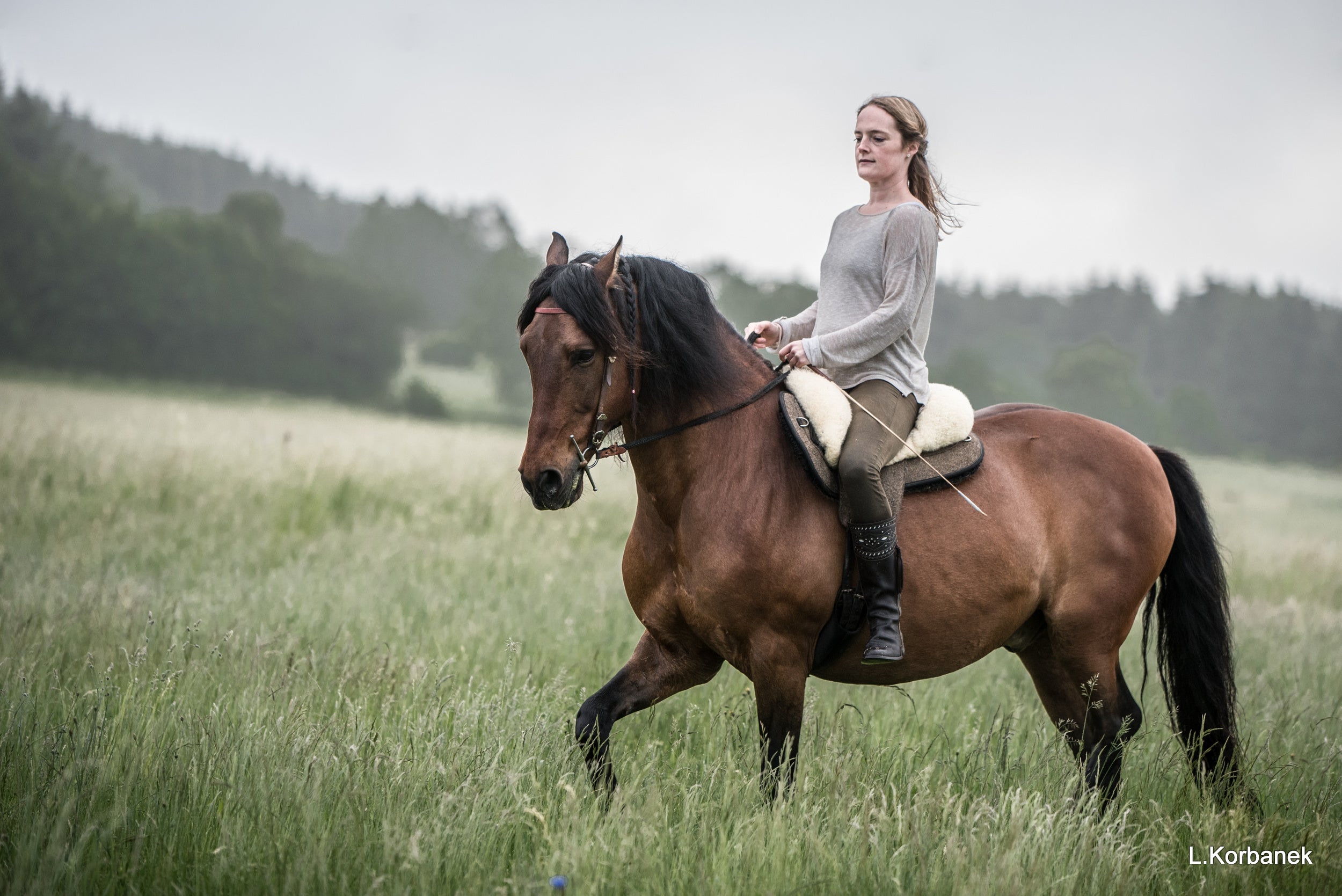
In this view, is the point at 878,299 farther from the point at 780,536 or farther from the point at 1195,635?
the point at 1195,635

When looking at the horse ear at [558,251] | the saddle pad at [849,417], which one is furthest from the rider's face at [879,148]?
the horse ear at [558,251]

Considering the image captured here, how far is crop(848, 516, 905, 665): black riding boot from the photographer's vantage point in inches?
138

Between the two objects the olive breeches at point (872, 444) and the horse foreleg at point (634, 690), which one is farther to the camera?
the horse foreleg at point (634, 690)

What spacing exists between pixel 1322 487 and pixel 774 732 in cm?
4716

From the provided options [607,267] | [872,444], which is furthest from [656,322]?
[872,444]

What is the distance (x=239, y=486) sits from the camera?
35.0 ft

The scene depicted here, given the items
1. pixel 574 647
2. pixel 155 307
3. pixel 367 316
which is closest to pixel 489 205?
pixel 367 316

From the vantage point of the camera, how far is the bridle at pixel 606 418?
10.6 feet

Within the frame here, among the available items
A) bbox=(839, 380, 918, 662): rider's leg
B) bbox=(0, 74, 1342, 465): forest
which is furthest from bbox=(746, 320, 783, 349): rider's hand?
bbox=(0, 74, 1342, 465): forest

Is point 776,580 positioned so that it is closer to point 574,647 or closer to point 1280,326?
point 574,647

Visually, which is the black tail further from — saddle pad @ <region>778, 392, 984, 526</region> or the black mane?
the black mane

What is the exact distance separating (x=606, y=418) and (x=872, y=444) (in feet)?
3.62

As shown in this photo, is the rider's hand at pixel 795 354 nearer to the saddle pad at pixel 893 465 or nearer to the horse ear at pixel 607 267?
the saddle pad at pixel 893 465

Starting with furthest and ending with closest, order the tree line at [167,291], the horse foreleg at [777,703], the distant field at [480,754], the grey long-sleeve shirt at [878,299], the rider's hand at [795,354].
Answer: the tree line at [167,291], the rider's hand at [795,354], the grey long-sleeve shirt at [878,299], the horse foreleg at [777,703], the distant field at [480,754]
